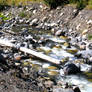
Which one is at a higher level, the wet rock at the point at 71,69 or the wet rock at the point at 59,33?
the wet rock at the point at 59,33

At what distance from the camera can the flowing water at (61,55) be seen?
9406 millimetres

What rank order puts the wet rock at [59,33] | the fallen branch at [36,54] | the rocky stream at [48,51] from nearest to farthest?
the rocky stream at [48,51], the fallen branch at [36,54], the wet rock at [59,33]

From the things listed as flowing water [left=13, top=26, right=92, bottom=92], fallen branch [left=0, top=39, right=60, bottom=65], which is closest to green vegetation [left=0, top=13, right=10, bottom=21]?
flowing water [left=13, top=26, right=92, bottom=92]

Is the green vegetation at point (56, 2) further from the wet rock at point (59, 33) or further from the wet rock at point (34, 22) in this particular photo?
the wet rock at point (59, 33)

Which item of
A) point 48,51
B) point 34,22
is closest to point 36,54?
point 48,51

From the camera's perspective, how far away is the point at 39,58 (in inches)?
452

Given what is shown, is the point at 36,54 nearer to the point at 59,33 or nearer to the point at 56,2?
the point at 59,33

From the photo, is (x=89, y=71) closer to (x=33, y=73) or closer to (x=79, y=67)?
(x=79, y=67)

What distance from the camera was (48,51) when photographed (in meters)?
13.3

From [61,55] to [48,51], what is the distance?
3.04ft

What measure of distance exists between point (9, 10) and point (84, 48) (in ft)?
47.2

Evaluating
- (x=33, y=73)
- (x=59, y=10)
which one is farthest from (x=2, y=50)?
(x=59, y=10)

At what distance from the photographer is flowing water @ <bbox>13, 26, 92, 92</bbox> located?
941cm

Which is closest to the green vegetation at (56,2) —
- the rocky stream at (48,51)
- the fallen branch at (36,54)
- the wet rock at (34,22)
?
the rocky stream at (48,51)
